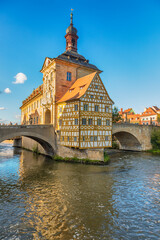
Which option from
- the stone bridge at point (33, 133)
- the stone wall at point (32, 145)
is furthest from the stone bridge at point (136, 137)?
the stone bridge at point (33, 133)

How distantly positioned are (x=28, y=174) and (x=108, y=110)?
13.4 metres

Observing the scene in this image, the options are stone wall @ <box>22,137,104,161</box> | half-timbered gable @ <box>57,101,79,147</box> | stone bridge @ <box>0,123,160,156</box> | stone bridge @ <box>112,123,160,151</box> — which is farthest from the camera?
stone bridge @ <box>112,123,160,151</box>

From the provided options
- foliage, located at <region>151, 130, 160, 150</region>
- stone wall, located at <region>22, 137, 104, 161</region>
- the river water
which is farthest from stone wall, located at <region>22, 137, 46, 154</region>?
foliage, located at <region>151, 130, 160, 150</region>

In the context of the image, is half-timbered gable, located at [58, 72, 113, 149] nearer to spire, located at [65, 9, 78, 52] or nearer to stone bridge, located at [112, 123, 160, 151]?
stone bridge, located at [112, 123, 160, 151]

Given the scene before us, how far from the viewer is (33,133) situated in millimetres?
22859

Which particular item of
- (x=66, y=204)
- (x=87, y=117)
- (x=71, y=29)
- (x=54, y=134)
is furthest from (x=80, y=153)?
(x=71, y=29)

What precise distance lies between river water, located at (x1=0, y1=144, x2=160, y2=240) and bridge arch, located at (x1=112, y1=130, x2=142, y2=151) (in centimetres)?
1893

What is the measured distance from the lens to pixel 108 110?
24.0m

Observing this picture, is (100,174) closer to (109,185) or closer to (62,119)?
(109,185)

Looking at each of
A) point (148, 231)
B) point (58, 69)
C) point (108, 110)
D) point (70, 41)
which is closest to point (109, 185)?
point (148, 231)

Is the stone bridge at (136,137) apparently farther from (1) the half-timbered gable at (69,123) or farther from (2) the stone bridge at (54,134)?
(1) the half-timbered gable at (69,123)

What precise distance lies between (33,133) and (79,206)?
14418 millimetres

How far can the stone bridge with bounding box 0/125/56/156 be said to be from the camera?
→ 20.4 m

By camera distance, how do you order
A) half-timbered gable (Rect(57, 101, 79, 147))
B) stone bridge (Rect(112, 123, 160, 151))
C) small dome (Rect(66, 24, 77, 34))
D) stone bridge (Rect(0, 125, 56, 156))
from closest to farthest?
1. stone bridge (Rect(0, 125, 56, 156))
2. half-timbered gable (Rect(57, 101, 79, 147))
3. small dome (Rect(66, 24, 77, 34))
4. stone bridge (Rect(112, 123, 160, 151))
